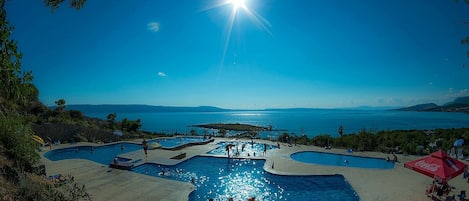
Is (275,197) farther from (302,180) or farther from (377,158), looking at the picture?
(377,158)

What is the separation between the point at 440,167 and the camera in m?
9.05

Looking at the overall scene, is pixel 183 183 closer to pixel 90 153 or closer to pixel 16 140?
pixel 16 140

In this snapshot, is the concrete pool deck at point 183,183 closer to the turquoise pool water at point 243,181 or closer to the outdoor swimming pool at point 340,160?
the turquoise pool water at point 243,181

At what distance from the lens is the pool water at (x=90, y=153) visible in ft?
61.7

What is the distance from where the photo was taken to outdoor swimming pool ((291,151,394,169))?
17.1m

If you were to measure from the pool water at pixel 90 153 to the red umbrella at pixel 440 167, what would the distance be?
18746mm

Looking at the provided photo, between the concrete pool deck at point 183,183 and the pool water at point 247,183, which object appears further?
the pool water at point 247,183

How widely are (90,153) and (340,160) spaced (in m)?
20.5

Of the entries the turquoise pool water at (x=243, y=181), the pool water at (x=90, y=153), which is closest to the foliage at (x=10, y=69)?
the turquoise pool water at (x=243, y=181)

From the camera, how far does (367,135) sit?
2225 centimetres

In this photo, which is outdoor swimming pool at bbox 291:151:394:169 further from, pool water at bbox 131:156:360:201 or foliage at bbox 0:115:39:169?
foliage at bbox 0:115:39:169

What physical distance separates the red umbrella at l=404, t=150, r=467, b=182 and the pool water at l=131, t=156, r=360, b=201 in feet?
9.20

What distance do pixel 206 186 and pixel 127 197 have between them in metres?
4.14

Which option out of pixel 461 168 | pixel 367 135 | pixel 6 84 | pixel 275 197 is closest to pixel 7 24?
pixel 6 84
